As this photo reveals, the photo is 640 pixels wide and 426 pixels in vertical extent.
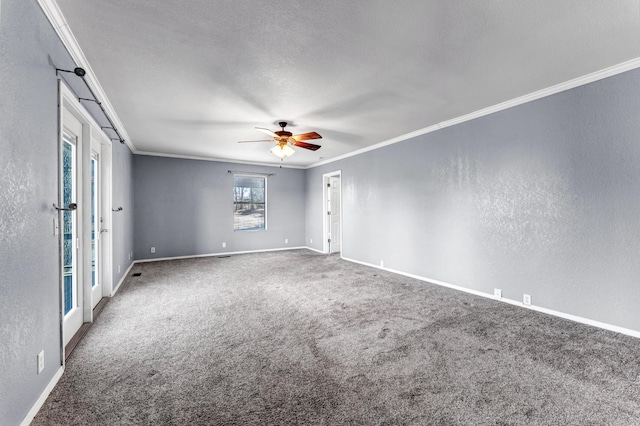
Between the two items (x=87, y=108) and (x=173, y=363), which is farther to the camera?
(x=87, y=108)

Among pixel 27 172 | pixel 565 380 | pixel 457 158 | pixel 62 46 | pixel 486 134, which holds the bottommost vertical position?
pixel 565 380

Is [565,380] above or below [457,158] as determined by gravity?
below

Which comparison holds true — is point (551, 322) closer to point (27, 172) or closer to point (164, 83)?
point (27, 172)

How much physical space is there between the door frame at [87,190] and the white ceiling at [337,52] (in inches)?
17.3

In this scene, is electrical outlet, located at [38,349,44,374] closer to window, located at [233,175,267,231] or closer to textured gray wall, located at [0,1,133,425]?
textured gray wall, located at [0,1,133,425]

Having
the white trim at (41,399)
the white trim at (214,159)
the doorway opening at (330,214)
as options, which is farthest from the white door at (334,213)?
the white trim at (41,399)

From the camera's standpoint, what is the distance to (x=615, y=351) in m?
2.22

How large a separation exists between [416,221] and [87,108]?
4.54 meters

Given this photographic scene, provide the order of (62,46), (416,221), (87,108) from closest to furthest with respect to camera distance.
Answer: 1. (62,46)
2. (87,108)
3. (416,221)

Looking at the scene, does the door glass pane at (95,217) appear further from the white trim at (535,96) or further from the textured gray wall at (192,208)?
the white trim at (535,96)

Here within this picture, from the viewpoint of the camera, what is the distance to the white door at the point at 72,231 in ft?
8.14

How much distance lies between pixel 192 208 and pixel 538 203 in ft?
21.5

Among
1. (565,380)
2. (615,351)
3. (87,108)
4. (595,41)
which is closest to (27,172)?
(87,108)

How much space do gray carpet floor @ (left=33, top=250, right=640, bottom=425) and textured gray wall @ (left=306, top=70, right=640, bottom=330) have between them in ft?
1.30
